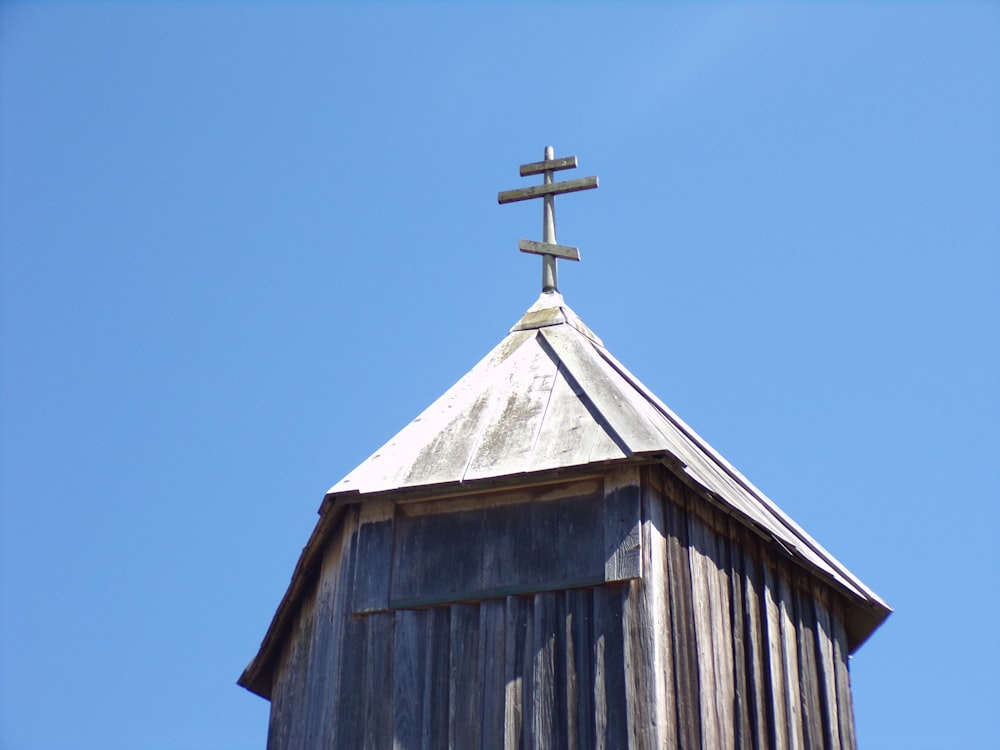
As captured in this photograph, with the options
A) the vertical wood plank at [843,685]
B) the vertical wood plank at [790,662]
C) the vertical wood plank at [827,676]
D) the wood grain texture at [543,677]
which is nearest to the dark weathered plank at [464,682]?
the wood grain texture at [543,677]

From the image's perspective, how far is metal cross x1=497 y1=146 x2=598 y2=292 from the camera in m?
13.1

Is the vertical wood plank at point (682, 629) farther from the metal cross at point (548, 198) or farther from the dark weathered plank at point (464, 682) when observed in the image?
the metal cross at point (548, 198)

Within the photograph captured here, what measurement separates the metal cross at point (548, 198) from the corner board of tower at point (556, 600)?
134 centimetres

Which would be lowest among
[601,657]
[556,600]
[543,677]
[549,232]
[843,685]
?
[543,677]

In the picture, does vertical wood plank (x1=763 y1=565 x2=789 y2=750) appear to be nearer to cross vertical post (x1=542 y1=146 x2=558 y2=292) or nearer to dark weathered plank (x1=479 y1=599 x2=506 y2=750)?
dark weathered plank (x1=479 y1=599 x2=506 y2=750)

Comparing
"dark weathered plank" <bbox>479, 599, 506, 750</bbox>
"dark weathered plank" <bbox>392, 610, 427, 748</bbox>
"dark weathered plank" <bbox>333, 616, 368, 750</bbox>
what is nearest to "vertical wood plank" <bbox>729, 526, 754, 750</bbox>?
"dark weathered plank" <bbox>479, 599, 506, 750</bbox>

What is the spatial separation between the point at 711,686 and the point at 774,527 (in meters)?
1.67

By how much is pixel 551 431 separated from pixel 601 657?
170 cm

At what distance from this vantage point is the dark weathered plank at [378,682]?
10.4 meters

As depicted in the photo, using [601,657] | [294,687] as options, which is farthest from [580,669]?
[294,687]

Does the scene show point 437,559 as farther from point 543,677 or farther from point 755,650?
point 755,650

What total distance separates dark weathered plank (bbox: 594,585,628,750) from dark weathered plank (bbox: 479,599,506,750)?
60 cm

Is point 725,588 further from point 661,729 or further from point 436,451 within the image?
point 436,451

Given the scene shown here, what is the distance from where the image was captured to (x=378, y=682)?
10.6 metres
